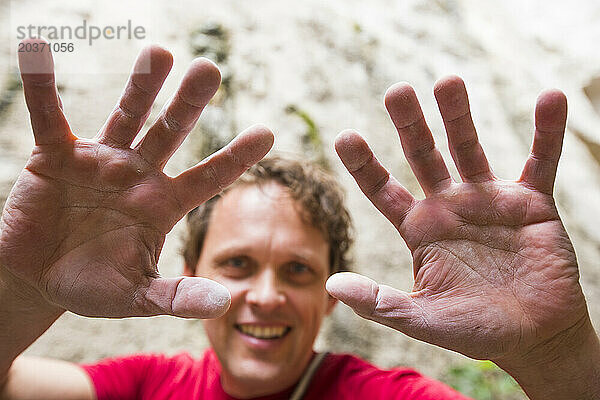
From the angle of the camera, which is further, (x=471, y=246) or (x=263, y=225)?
(x=263, y=225)

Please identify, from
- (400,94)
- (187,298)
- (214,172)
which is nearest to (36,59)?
(214,172)

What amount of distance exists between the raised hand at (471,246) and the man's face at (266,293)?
0.40 metres

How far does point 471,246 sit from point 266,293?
50 centimetres

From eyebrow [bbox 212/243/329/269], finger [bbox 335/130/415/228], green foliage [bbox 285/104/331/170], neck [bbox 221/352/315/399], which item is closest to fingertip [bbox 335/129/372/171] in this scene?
finger [bbox 335/130/415/228]

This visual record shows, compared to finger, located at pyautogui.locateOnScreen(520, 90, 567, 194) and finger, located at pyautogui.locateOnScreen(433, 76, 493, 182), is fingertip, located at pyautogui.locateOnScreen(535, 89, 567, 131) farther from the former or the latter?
finger, located at pyautogui.locateOnScreen(433, 76, 493, 182)

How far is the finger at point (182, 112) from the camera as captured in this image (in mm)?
846

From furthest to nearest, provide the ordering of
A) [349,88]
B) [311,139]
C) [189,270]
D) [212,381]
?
[349,88]
[311,139]
[189,270]
[212,381]

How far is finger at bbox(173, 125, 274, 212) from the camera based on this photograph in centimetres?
90

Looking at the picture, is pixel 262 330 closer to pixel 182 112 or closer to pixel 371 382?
pixel 371 382

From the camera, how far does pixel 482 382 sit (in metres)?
2.00

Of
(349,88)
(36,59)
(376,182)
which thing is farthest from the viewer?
(349,88)

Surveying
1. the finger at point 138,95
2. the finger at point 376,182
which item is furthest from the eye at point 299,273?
the finger at point 138,95

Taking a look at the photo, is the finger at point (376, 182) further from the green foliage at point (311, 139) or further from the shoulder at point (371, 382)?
the green foliage at point (311, 139)

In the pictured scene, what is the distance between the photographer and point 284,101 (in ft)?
7.93
